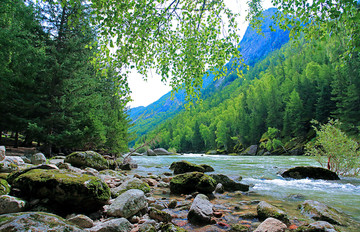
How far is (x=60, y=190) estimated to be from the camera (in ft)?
15.4

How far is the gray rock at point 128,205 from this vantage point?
486 centimetres

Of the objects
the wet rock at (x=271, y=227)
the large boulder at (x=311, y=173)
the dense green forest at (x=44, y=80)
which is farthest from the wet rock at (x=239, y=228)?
the dense green forest at (x=44, y=80)

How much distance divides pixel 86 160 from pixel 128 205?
8.65 metres

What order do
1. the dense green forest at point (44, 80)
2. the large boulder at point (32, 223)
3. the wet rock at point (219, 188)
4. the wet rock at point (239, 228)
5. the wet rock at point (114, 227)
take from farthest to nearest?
the dense green forest at point (44, 80)
the wet rock at point (219, 188)
the wet rock at point (239, 228)
the wet rock at point (114, 227)
the large boulder at point (32, 223)

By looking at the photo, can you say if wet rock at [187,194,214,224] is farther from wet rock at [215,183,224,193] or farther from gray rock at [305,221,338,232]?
wet rock at [215,183,224,193]

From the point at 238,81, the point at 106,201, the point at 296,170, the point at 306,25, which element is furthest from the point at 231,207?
the point at 238,81

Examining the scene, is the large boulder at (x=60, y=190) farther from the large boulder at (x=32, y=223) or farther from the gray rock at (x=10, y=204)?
the large boulder at (x=32, y=223)

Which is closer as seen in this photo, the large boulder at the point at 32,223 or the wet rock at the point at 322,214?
the large boulder at the point at 32,223

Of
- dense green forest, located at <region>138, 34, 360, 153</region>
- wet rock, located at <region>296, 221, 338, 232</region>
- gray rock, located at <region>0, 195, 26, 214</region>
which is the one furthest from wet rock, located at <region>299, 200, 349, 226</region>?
dense green forest, located at <region>138, 34, 360, 153</region>

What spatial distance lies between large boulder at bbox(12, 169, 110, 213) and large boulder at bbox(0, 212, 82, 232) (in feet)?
4.75

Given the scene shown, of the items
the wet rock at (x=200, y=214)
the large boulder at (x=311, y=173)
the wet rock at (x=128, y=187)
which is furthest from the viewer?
the large boulder at (x=311, y=173)

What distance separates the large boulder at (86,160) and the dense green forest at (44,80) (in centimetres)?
346

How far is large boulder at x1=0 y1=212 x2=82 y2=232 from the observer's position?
2.88 metres

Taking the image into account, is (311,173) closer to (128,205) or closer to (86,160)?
(128,205)
